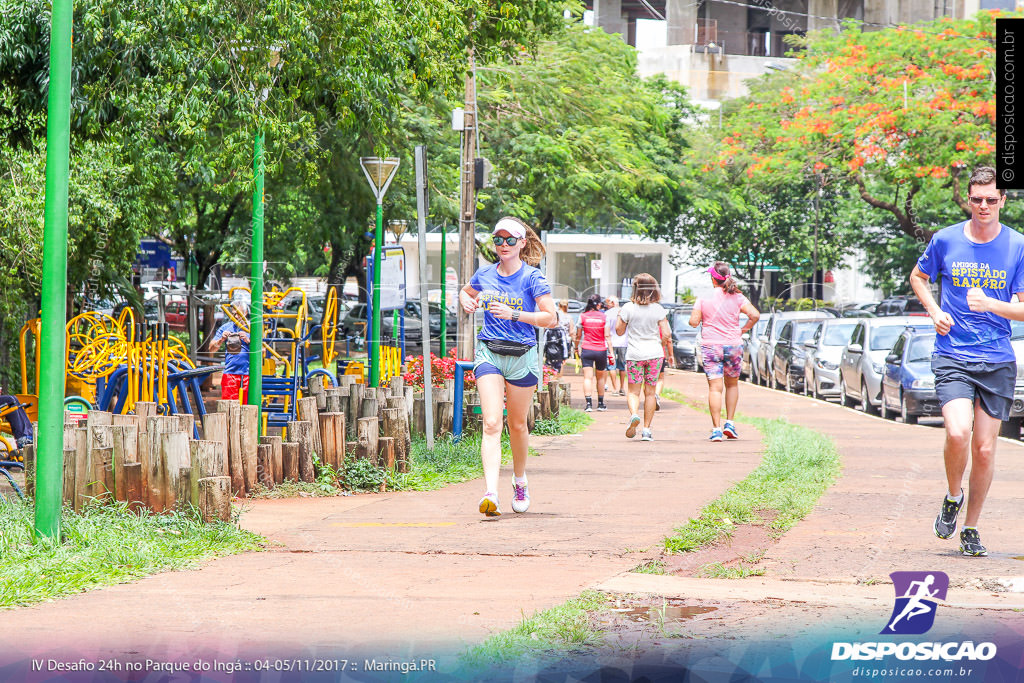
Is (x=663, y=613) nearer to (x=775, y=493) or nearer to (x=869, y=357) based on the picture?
(x=775, y=493)

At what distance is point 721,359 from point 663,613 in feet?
27.8

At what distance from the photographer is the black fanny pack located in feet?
26.5

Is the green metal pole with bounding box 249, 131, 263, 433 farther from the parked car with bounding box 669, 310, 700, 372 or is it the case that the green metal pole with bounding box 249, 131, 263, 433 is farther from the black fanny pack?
the parked car with bounding box 669, 310, 700, 372

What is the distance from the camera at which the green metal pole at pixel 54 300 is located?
6.40 m

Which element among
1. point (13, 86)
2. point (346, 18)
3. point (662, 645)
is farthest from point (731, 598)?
point (13, 86)

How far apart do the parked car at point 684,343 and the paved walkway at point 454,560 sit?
24.6 m

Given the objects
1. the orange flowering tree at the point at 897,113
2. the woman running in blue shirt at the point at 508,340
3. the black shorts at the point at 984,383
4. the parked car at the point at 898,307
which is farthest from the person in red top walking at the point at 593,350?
the parked car at the point at 898,307

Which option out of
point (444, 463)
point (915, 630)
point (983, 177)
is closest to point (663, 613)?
point (915, 630)

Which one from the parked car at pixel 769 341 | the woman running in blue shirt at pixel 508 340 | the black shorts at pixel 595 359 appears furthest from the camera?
the parked car at pixel 769 341

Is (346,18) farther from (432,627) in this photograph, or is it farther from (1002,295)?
(432,627)

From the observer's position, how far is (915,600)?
16.7 feet

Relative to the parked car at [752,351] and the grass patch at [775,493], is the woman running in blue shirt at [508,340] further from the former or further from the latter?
the parked car at [752,351]

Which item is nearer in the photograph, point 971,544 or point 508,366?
point 971,544

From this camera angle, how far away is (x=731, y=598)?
5.45m
